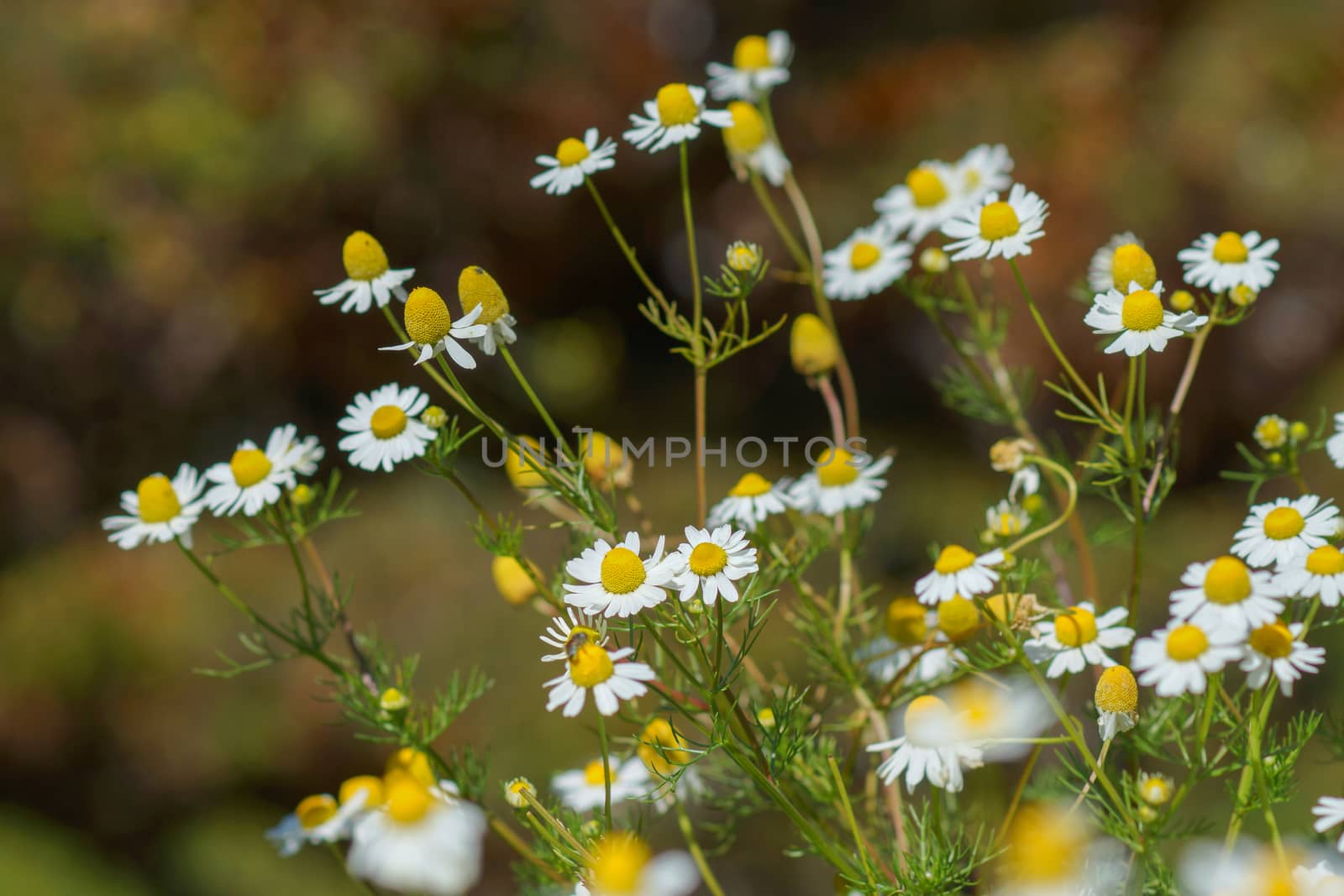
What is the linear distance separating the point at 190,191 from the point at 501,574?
4.83 feet

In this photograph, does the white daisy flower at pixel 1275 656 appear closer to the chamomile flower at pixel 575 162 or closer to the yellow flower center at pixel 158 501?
the chamomile flower at pixel 575 162

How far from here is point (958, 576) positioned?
0.41 m

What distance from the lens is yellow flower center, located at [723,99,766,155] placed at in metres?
0.62

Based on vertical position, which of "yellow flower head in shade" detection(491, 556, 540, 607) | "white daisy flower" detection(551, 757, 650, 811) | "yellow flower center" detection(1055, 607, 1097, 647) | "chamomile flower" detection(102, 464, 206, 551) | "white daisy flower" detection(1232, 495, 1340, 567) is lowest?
"white daisy flower" detection(551, 757, 650, 811)

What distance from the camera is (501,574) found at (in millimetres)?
505

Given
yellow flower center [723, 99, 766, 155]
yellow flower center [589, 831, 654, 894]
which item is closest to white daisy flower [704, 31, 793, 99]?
yellow flower center [723, 99, 766, 155]

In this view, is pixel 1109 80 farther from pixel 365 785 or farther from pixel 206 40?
pixel 365 785

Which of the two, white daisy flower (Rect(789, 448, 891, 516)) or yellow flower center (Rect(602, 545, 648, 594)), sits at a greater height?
yellow flower center (Rect(602, 545, 648, 594))

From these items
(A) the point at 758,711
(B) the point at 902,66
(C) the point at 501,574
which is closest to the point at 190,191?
(B) the point at 902,66

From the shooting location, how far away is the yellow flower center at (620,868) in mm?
289

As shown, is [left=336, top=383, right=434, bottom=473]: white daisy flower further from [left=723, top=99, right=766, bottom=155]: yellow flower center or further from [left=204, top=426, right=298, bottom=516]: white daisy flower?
[left=723, top=99, right=766, bottom=155]: yellow flower center

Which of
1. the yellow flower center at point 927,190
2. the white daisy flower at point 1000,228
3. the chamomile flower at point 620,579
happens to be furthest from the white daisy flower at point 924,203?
the chamomile flower at point 620,579

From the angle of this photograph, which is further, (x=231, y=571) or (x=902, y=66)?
(x=902, y=66)

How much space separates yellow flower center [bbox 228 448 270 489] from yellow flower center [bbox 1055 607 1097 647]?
0.34 metres
